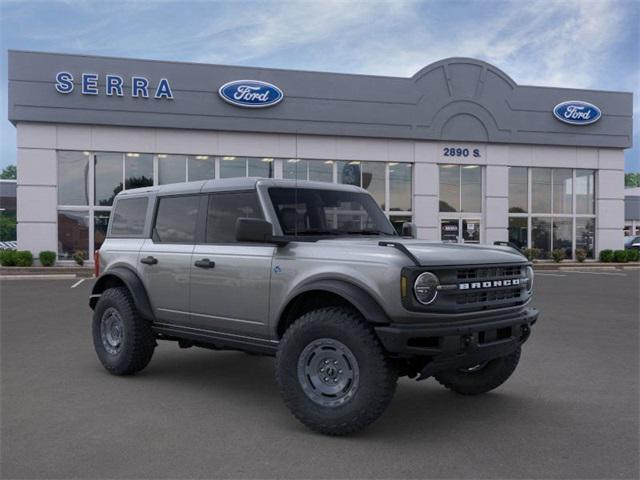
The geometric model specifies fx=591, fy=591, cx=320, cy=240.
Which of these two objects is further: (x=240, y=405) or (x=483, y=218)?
(x=483, y=218)

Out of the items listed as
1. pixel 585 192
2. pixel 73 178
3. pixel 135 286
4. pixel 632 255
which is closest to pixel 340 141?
pixel 73 178

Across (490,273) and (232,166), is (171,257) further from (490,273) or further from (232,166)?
(232,166)

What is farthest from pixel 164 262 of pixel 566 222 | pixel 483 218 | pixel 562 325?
pixel 566 222

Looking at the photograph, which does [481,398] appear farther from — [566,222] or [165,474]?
[566,222]

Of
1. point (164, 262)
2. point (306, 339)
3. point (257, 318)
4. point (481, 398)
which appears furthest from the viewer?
point (164, 262)

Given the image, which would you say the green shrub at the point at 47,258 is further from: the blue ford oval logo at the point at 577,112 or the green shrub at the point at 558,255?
the blue ford oval logo at the point at 577,112

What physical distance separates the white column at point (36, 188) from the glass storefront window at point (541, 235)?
861 inches

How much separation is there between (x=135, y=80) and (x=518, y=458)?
23.4 metres

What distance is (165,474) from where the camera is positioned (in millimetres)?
3818

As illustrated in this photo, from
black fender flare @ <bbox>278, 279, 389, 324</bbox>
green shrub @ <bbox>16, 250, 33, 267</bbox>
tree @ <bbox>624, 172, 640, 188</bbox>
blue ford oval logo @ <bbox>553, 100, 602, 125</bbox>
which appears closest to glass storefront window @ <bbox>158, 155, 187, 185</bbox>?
green shrub @ <bbox>16, 250, 33, 267</bbox>

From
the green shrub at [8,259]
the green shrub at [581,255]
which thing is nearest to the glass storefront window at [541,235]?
the green shrub at [581,255]

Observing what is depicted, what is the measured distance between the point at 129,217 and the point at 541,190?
2612 centimetres

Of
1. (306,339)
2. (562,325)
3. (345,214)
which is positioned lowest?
(562,325)

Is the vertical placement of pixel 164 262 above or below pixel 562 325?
above
